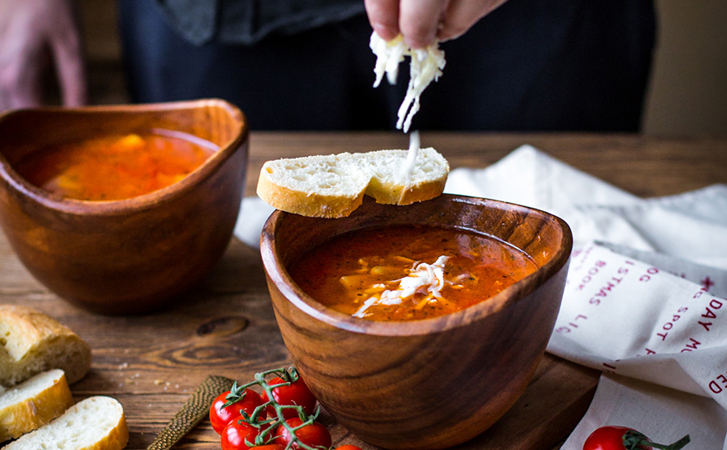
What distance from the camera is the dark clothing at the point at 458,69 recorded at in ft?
8.83

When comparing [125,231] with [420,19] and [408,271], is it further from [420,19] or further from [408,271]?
[420,19]

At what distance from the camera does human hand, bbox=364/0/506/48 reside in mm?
1087

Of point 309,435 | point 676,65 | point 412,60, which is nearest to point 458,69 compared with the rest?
point 412,60

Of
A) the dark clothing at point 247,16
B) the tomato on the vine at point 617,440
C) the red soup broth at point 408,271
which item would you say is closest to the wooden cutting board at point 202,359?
the tomato on the vine at point 617,440

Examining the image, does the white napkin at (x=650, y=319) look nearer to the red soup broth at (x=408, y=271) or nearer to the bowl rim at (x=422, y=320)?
the red soup broth at (x=408, y=271)

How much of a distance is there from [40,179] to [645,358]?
59.5 inches

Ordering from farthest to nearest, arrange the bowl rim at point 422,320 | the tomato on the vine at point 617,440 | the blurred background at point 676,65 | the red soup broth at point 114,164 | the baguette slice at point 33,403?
1. the blurred background at point 676,65
2. the red soup broth at point 114,164
3. the baguette slice at point 33,403
4. the tomato on the vine at point 617,440
5. the bowl rim at point 422,320

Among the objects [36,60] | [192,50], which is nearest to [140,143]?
[192,50]

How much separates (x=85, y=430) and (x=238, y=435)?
0.33 meters

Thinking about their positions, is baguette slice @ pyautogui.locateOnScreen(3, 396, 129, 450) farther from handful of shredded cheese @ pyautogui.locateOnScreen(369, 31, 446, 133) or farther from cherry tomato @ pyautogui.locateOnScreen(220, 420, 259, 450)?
handful of shredded cheese @ pyautogui.locateOnScreen(369, 31, 446, 133)

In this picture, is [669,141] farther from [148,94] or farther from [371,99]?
[148,94]

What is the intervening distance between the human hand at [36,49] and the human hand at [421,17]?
215 cm

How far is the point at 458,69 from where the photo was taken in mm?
2785

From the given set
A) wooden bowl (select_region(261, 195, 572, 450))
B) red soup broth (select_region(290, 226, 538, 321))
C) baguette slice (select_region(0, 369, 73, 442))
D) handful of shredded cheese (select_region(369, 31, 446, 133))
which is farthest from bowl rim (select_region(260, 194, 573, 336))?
baguette slice (select_region(0, 369, 73, 442))
